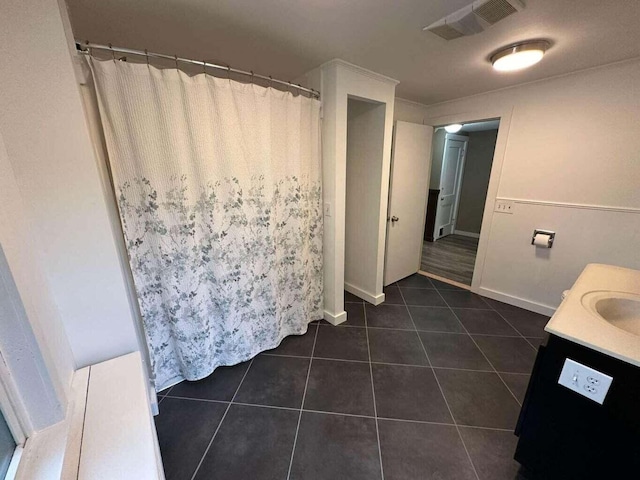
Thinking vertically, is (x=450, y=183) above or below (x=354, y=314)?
above

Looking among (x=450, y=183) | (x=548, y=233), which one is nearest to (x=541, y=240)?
(x=548, y=233)

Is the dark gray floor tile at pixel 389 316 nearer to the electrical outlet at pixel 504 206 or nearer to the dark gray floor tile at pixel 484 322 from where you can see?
the dark gray floor tile at pixel 484 322

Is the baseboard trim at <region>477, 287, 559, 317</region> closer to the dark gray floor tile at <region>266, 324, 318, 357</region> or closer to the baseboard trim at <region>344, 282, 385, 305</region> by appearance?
the baseboard trim at <region>344, 282, 385, 305</region>

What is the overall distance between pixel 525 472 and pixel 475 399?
1.35ft

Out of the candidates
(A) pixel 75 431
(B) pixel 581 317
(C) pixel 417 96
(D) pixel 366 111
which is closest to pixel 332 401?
(A) pixel 75 431

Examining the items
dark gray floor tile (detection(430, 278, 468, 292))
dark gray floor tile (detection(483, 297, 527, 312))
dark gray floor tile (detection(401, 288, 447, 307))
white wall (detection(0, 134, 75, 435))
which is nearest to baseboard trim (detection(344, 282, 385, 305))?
dark gray floor tile (detection(401, 288, 447, 307))

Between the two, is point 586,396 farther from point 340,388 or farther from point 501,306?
point 501,306

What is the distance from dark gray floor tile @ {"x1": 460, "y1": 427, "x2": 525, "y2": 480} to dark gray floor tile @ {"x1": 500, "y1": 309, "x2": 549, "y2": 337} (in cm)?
123

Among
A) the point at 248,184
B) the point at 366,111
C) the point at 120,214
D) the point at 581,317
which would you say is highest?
the point at 366,111

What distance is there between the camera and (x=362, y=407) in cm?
157

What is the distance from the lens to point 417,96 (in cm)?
279

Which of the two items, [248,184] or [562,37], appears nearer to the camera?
[562,37]

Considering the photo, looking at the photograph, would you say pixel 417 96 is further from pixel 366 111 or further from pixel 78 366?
pixel 78 366

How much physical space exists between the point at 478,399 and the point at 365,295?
1392 mm
